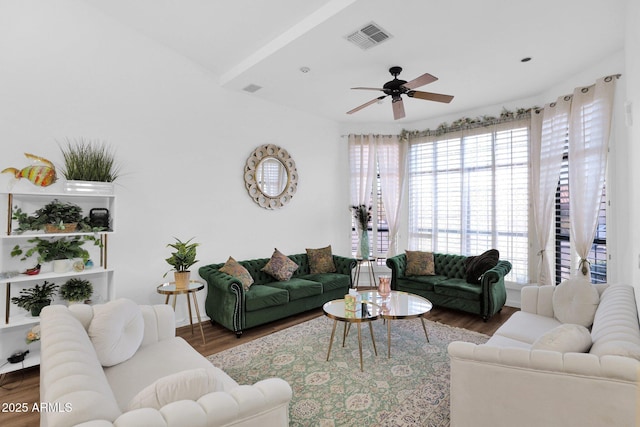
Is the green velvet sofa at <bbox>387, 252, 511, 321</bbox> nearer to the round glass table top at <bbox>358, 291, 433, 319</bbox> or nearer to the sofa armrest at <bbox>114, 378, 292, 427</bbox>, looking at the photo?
the round glass table top at <bbox>358, 291, 433, 319</bbox>

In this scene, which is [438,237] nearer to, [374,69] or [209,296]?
[374,69]

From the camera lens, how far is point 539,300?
128 inches

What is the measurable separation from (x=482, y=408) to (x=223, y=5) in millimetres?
4005

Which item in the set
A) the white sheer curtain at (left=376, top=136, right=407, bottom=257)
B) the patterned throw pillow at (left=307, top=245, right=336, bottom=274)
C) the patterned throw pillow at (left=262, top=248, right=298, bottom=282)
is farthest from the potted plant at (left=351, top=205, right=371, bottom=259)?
the patterned throw pillow at (left=262, top=248, right=298, bottom=282)

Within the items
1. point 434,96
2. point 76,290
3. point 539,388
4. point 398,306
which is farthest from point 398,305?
point 76,290

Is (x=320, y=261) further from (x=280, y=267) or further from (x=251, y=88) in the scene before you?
(x=251, y=88)

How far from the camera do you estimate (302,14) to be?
3.19 m

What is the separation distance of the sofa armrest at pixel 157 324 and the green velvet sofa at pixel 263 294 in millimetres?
1046

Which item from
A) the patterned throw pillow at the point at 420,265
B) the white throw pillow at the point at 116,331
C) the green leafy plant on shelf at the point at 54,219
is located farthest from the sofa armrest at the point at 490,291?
the green leafy plant on shelf at the point at 54,219

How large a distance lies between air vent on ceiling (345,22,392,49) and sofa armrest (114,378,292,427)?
124 inches

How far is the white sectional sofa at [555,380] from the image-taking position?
4.87ft

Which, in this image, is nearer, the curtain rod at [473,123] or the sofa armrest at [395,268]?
the curtain rod at [473,123]

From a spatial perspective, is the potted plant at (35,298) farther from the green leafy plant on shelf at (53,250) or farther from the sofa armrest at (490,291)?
the sofa armrest at (490,291)

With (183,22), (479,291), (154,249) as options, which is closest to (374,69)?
(183,22)
